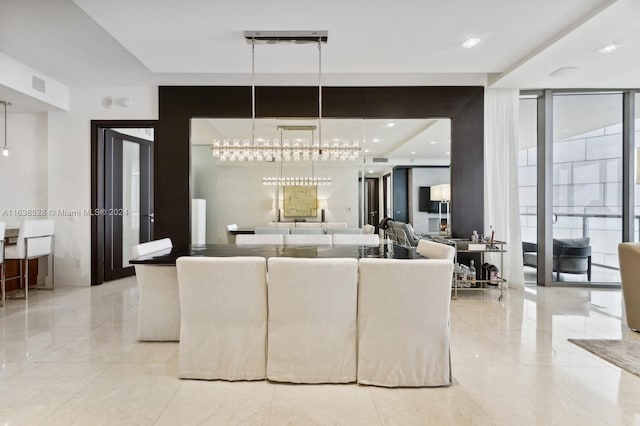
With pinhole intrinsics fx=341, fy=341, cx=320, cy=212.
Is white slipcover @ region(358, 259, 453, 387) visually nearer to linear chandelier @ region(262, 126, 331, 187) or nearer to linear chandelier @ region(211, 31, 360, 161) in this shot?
linear chandelier @ region(211, 31, 360, 161)

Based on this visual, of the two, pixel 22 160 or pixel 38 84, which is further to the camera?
pixel 22 160

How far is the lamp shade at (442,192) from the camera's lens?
549cm

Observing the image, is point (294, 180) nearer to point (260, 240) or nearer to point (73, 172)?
point (260, 240)

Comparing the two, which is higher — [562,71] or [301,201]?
[562,71]

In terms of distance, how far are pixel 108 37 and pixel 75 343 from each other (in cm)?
309

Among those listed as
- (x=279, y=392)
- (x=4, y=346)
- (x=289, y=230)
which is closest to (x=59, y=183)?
(x=4, y=346)

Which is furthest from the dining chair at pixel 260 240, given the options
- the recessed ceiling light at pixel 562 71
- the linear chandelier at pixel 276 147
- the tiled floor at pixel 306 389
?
the recessed ceiling light at pixel 562 71

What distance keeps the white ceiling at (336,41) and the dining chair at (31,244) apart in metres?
2.04

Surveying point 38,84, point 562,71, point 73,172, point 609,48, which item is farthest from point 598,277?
point 38,84

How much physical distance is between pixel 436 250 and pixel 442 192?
3.45m

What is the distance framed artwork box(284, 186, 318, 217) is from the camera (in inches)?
268

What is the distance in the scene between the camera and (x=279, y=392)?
2.11 m

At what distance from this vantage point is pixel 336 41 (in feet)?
11.6

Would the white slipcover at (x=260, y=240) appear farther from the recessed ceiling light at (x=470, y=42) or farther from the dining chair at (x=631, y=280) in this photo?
the dining chair at (x=631, y=280)
